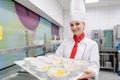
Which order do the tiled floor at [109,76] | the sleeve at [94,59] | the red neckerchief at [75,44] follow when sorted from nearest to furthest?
the sleeve at [94,59] → the red neckerchief at [75,44] → the tiled floor at [109,76]

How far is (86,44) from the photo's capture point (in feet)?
4.76

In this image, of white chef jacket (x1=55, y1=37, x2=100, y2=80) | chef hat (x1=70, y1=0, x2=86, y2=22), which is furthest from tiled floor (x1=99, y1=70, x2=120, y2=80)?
chef hat (x1=70, y1=0, x2=86, y2=22)

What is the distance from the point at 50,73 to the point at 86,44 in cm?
74

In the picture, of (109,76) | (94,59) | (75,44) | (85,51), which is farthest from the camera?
(109,76)

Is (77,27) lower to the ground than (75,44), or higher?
higher

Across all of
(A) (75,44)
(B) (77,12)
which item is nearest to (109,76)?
(A) (75,44)

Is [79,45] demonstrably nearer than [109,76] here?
Yes

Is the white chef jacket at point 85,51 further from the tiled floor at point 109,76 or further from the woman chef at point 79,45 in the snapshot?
the tiled floor at point 109,76

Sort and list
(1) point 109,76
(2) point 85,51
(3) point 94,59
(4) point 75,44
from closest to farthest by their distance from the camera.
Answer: (3) point 94,59 → (2) point 85,51 → (4) point 75,44 → (1) point 109,76

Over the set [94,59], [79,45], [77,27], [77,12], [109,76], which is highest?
[77,12]

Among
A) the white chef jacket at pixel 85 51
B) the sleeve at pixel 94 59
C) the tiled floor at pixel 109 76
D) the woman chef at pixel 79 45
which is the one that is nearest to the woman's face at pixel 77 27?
the woman chef at pixel 79 45

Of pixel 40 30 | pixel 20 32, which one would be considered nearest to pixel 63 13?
pixel 40 30

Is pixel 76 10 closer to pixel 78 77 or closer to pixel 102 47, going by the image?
pixel 78 77

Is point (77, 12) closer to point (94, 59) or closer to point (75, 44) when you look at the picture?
point (75, 44)
